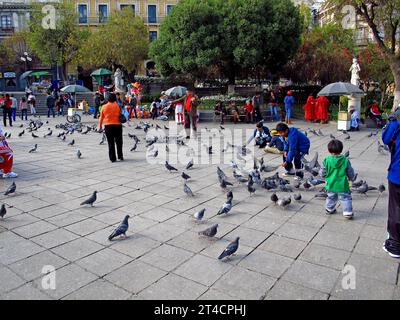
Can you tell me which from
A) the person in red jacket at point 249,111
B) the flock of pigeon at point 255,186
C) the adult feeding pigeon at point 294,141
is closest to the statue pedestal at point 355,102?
the person in red jacket at point 249,111

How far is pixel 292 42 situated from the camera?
68.2 feet

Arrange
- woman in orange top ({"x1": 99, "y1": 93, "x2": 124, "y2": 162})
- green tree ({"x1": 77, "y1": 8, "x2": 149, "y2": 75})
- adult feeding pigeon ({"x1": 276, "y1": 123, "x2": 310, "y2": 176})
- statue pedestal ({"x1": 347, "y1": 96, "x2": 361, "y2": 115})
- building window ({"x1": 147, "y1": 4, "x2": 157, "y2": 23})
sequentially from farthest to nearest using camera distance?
building window ({"x1": 147, "y1": 4, "x2": 157, "y2": 23}) → green tree ({"x1": 77, "y1": 8, "x2": 149, "y2": 75}) → statue pedestal ({"x1": 347, "y1": 96, "x2": 361, "y2": 115}) → woman in orange top ({"x1": 99, "y1": 93, "x2": 124, "y2": 162}) → adult feeding pigeon ({"x1": 276, "y1": 123, "x2": 310, "y2": 176})

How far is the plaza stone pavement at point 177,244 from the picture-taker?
3.29 metres

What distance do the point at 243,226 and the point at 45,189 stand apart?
3633 millimetres

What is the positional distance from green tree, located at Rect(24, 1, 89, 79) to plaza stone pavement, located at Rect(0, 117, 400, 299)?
89.8ft

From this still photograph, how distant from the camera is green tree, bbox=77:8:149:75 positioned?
26.5 m

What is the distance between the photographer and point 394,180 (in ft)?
12.2

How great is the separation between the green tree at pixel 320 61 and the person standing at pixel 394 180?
21081mm

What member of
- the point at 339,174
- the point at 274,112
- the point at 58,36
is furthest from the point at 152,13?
the point at 339,174

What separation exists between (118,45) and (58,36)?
807 cm

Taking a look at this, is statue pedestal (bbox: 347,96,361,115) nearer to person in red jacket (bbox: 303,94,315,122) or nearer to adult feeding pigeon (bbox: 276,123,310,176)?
person in red jacket (bbox: 303,94,315,122)

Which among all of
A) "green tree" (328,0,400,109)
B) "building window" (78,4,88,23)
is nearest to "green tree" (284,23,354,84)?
"green tree" (328,0,400,109)
